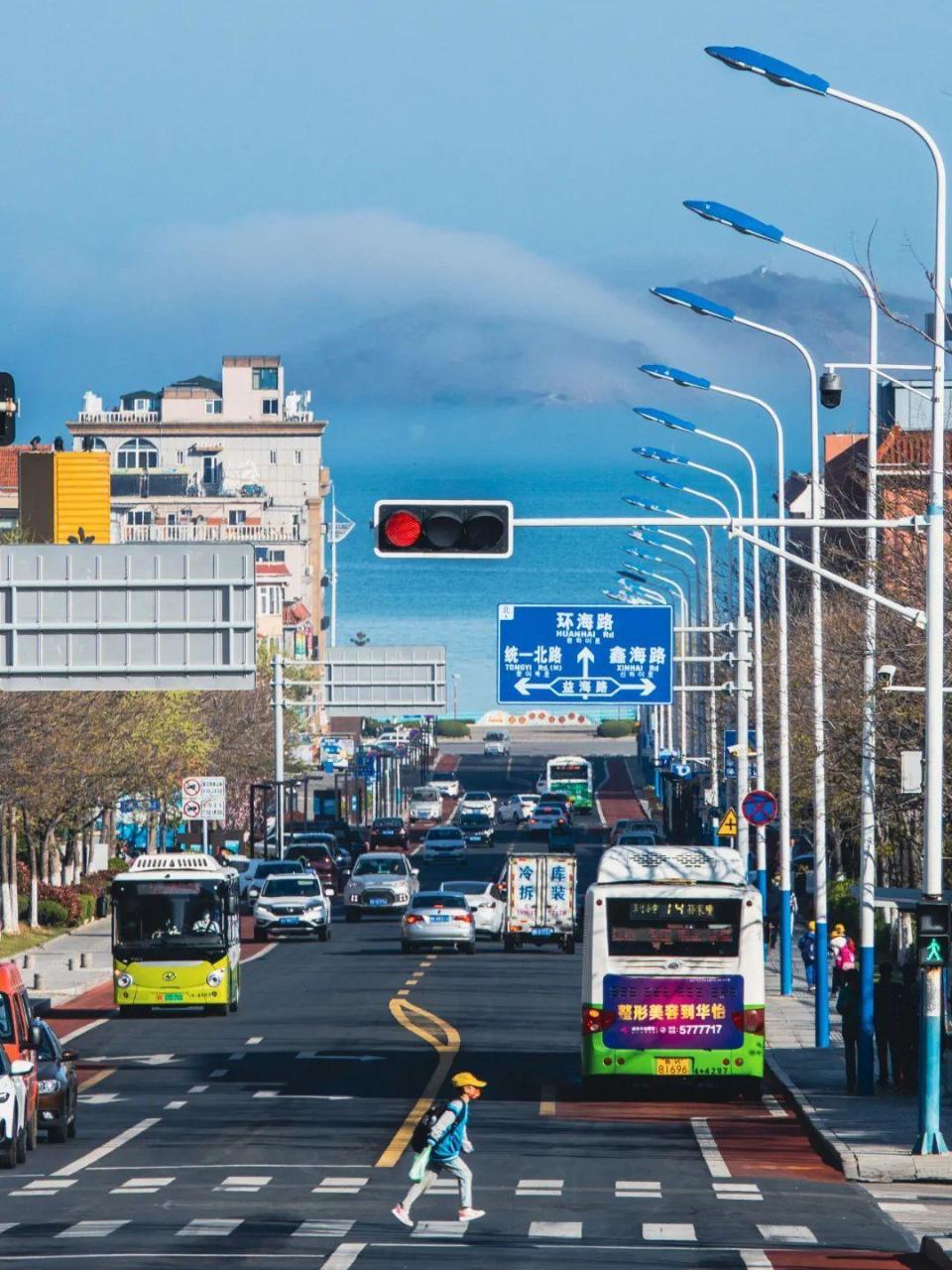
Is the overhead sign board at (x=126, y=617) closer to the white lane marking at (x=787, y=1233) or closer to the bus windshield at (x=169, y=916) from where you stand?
the bus windshield at (x=169, y=916)

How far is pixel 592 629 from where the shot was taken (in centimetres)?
4981

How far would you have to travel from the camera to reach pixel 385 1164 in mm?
25016

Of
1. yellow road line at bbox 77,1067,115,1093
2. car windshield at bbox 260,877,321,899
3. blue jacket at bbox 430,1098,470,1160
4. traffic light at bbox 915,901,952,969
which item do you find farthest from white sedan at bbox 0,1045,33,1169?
car windshield at bbox 260,877,321,899

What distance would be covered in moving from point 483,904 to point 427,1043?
89.8 ft

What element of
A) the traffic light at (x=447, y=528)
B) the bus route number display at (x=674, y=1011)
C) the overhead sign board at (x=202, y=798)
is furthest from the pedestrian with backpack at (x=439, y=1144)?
the overhead sign board at (x=202, y=798)

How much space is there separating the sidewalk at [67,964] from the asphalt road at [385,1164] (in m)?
5.00

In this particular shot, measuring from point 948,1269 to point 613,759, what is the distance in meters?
177

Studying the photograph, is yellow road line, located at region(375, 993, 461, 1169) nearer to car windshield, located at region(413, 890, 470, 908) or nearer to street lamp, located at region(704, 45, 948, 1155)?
street lamp, located at region(704, 45, 948, 1155)

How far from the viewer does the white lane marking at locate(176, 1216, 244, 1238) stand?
19.7 m

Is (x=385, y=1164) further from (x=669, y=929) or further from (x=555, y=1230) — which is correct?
(x=669, y=929)

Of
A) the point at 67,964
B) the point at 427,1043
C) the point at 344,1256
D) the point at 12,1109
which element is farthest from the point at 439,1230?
the point at 67,964

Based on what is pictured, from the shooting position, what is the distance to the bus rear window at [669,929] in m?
30.4

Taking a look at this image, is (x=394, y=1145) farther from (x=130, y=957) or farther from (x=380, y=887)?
(x=380, y=887)

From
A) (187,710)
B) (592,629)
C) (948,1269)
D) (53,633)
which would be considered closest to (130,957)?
(53,633)
